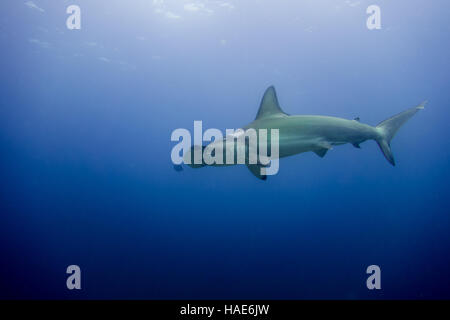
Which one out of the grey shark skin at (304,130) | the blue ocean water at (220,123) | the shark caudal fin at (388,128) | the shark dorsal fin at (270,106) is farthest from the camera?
the blue ocean water at (220,123)

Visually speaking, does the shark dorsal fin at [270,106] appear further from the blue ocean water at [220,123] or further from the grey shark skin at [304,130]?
the blue ocean water at [220,123]

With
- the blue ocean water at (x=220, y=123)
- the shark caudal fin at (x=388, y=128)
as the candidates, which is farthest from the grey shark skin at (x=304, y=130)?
the blue ocean water at (x=220, y=123)

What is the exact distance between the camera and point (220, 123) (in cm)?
4806

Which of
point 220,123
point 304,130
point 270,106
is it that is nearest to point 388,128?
point 304,130

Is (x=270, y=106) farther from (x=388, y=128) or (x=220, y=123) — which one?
(x=220, y=123)

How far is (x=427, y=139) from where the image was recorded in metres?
45.2

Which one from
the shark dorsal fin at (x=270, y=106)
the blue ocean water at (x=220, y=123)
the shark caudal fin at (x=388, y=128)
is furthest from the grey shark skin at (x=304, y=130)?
the blue ocean water at (x=220, y=123)

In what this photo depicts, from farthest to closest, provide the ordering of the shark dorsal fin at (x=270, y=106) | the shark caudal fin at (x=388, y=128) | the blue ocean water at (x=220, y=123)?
the blue ocean water at (x=220, y=123) → the shark caudal fin at (x=388, y=128) → the shark dorsal fin at (x=270, y=106)

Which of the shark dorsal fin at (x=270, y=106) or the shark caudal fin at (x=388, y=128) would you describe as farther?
the shark caudal fin at (x=388, y=128)

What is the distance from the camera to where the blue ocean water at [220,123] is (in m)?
17.8

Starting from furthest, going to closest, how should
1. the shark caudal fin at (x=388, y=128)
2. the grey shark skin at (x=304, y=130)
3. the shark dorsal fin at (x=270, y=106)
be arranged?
the shark caudal fin at (x=388, y=128)
the shark dorsal fin at (x=270, y=106)
the grey shark skin at (x=304, y=130)

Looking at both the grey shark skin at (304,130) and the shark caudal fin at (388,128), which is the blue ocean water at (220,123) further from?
the grey shark skin at (304,130)

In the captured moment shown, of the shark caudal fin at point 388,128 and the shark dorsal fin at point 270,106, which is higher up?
the shark dorsal fin at point 270,106
